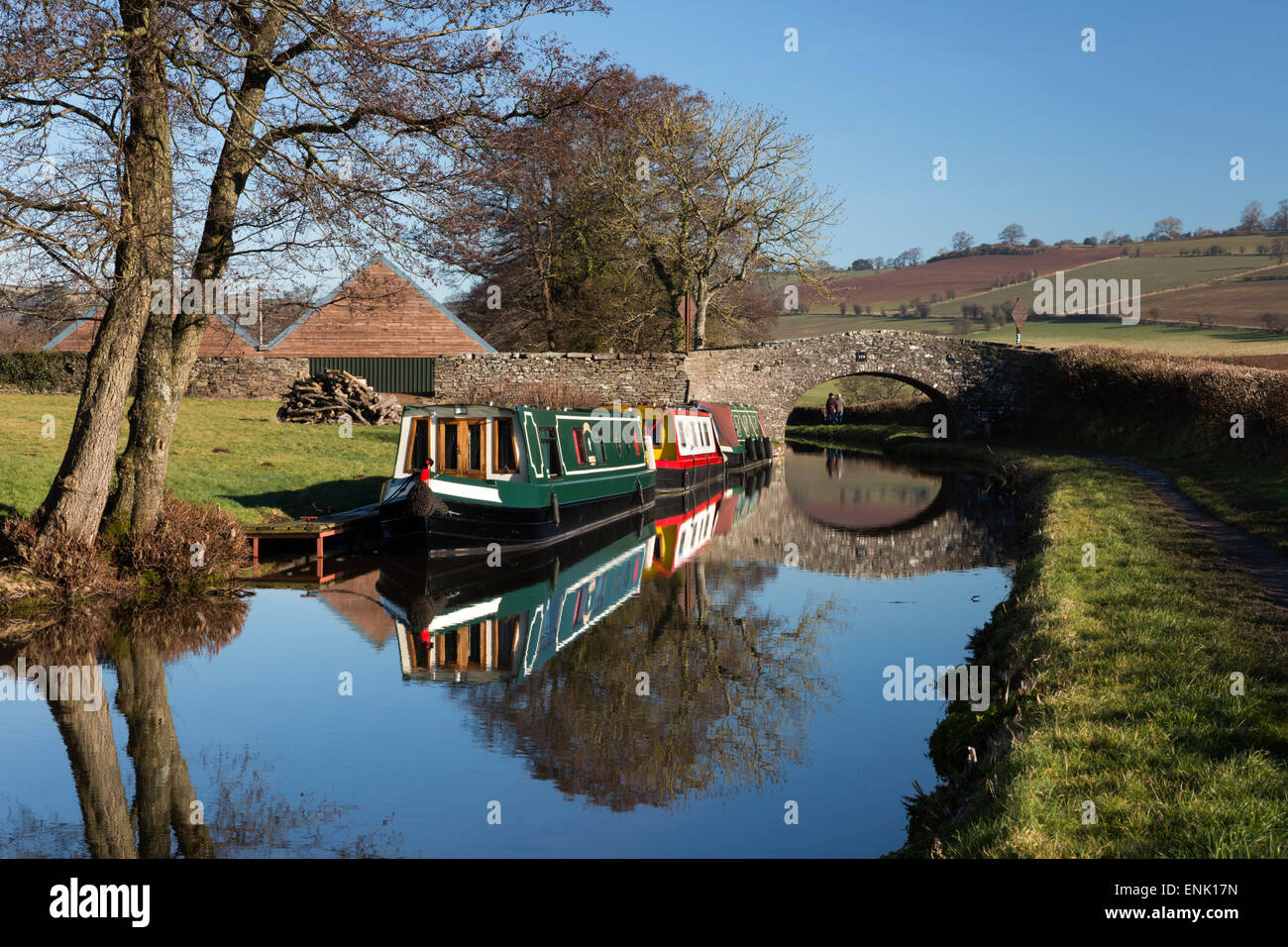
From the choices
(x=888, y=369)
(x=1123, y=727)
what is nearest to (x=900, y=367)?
(x=888, y=369)

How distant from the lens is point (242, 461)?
650 inches

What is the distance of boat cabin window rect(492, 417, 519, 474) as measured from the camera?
14.1 meters

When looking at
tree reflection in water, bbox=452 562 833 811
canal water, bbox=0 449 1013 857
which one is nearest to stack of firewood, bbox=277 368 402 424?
canal water, bbox=0 449 1013 857

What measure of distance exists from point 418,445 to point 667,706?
819cm

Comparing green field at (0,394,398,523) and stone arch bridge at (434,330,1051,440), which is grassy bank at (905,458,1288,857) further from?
stone arch bridge at (434,330,1051,440)

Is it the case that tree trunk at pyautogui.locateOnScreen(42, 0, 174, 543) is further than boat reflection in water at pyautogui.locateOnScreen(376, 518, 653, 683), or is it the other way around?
tree trunk at pyautogui.locateOnScreen(42, 0, 174, 543)

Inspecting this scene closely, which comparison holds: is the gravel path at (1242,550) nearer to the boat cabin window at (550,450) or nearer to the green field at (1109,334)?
the boat cabin window at (550,450)

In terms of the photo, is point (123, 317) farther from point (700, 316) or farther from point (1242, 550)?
point (700, 316)

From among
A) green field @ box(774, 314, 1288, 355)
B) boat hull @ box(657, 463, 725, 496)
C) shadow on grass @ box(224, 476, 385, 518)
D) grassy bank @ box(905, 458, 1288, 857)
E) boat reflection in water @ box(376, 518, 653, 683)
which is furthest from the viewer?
green field @ box(774, 314, 1288, 355)

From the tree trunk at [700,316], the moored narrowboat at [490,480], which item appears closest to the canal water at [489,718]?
the moored narrowboat at [490,480]

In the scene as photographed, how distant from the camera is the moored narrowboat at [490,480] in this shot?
12.7 m

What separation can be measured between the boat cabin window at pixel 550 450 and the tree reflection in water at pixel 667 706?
484cm

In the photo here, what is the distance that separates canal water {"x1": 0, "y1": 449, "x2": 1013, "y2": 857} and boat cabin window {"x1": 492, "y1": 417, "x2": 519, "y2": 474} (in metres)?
2.07
